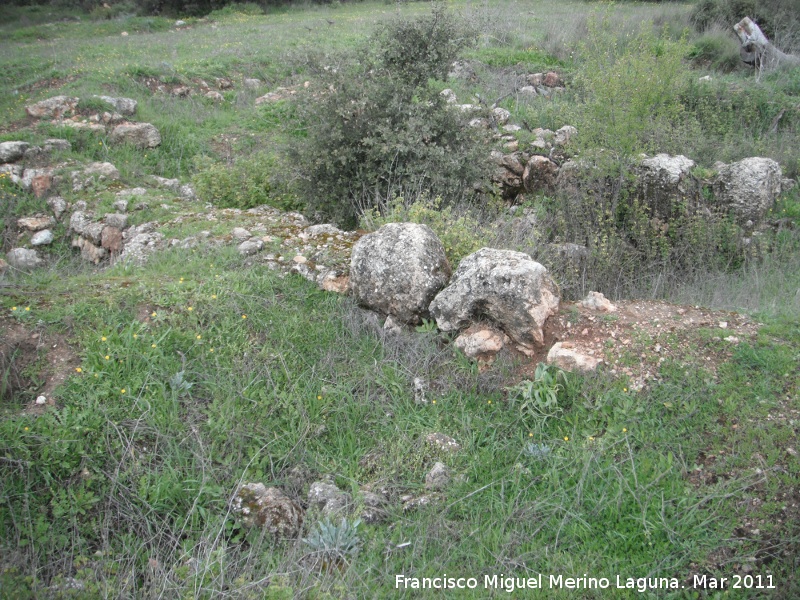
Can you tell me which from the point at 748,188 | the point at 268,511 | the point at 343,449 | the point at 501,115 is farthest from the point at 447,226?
the point at 501,115

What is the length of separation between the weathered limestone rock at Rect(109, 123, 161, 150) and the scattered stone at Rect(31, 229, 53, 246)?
2134 millimetres

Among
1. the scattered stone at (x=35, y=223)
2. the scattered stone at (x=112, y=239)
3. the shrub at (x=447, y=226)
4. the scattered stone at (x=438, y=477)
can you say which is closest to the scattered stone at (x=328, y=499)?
the scattered stone at (x=438, y=477)

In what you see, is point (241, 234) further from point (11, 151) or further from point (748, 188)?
point (748, 188)

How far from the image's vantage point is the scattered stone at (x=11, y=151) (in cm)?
773

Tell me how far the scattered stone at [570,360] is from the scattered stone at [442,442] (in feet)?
2.97

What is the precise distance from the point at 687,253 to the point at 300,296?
172 inches

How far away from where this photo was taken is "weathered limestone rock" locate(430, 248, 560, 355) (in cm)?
432

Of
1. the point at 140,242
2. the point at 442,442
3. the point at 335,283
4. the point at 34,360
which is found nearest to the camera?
the point at 442,442

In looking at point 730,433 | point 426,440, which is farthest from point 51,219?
point 730,433

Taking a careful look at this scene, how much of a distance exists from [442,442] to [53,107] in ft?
26.7

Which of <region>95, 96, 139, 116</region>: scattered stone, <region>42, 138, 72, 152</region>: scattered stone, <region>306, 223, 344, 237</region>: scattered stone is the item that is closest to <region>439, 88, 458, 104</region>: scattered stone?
<region>306, 223, 344, 237</region>: scattered stone

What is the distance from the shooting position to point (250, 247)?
18.4 feet

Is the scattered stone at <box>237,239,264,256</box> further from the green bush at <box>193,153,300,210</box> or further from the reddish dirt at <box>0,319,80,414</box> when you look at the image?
the reddish dirt at <box>0,319,80,414</box>

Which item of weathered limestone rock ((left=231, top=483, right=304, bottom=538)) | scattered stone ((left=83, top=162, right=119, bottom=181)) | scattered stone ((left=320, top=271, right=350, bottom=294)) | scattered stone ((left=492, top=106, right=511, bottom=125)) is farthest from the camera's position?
scattered stone ((left=492, top=106, right=511, bottom=125))
